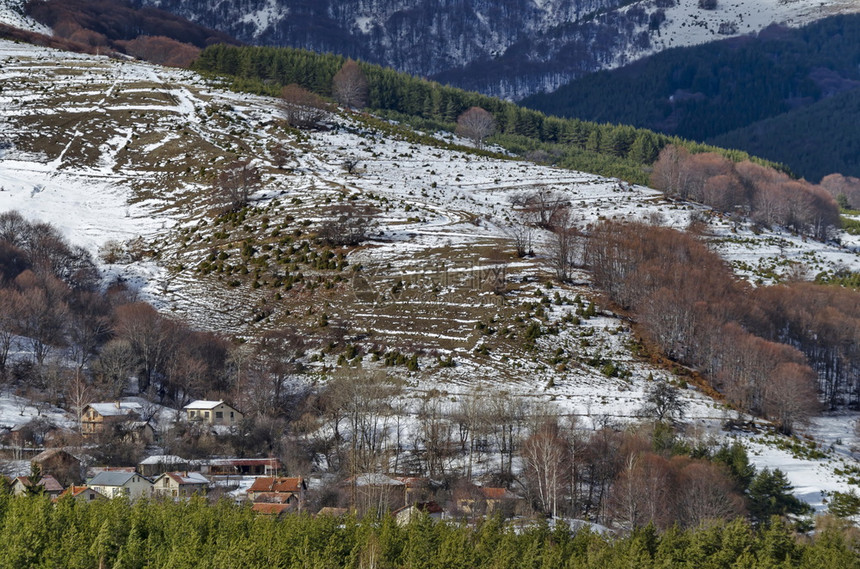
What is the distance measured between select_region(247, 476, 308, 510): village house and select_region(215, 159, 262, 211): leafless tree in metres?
49.1

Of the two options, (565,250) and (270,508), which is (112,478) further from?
(565,250)

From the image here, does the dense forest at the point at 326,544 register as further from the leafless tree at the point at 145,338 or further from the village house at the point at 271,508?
the leafless tree at the point at 145,338

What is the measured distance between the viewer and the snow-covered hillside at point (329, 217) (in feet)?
222

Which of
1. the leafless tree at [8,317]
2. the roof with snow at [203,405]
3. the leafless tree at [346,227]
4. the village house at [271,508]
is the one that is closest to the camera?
the village house at [271,508]

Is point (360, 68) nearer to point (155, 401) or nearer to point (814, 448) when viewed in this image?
point (155, 401)

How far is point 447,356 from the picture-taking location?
2761 inches

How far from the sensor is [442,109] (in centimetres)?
16112

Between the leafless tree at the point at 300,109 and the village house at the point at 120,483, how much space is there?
77204 millimetres

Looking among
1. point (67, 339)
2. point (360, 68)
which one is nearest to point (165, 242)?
point (67, 339)

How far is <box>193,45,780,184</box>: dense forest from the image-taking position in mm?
149750

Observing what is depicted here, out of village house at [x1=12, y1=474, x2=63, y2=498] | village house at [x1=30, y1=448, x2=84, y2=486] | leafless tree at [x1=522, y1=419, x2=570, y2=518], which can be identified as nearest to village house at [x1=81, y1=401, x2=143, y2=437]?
village house at [x1=30, y1=448, x2=84, y2=486]

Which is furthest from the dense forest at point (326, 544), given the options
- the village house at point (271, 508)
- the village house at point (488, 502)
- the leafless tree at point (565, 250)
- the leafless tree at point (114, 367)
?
the leafless tree at point (565, 250)

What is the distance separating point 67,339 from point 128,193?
1430 inches

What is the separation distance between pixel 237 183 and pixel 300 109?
2852cm
